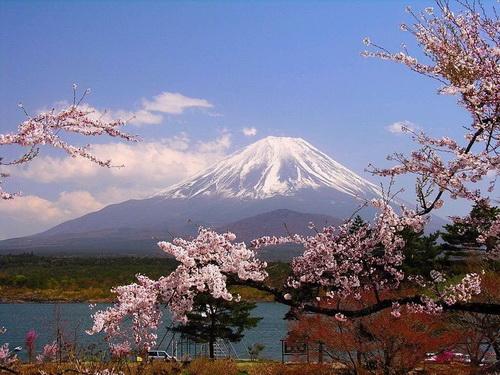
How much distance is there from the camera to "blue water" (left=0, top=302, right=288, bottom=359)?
2361 cm

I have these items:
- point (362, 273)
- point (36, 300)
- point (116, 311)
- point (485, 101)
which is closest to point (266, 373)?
point (362, 273)

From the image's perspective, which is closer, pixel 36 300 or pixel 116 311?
pixel 116 311

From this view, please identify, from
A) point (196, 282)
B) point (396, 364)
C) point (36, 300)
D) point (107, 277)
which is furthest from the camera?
point (107, 277)

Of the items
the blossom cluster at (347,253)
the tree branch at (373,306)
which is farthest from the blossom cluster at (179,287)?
the blossom cluster at (347,253)

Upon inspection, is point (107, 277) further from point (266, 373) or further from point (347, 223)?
point (347, 223)

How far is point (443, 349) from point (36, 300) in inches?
1664

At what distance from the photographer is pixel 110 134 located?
171 inches

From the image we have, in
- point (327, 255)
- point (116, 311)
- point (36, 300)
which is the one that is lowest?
point (36, 300)

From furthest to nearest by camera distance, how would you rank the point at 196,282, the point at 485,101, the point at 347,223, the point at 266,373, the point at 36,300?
the point at 36,300
the point at 266,373
the point at 347,223
the point at 196,282
the point at 485,101

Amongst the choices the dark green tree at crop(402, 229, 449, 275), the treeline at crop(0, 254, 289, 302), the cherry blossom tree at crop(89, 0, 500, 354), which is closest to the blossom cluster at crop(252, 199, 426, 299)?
the cherry blossom tree at crop(89, 0, 500, 354)

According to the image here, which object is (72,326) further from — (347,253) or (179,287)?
(179,287)

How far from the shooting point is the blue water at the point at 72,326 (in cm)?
2361

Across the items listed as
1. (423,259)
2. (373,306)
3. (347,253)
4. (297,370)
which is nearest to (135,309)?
(373,306)

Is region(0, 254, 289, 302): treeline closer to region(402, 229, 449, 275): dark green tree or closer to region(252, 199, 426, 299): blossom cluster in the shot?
region(402, 229, 449, 275): dark green tree
